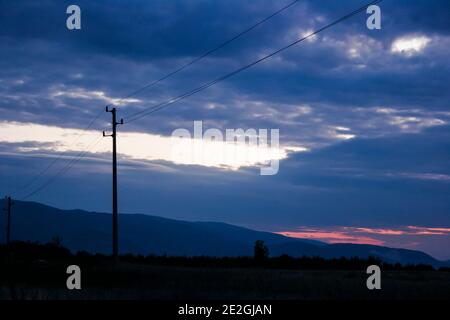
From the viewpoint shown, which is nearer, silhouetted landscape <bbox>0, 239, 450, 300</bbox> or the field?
the field

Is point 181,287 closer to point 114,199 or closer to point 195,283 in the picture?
point 195,283

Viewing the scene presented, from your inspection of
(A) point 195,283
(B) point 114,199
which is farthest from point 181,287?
(B) point 114,199

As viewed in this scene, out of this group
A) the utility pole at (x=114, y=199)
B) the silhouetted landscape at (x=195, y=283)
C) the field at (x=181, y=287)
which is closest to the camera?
the field at (x=181, y=287)

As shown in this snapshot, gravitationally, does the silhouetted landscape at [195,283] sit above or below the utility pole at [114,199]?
below

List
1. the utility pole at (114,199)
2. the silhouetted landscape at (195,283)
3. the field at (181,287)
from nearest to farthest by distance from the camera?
the field at (181,287), the silhouetted landscape at (195,283), the utility pole at (114,199)

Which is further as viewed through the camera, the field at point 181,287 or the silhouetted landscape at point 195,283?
the silhouetted landscape at point 195,283

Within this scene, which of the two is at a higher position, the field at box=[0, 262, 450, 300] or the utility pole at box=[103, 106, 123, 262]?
the utility pole at box=[103, 106, 123, 262]

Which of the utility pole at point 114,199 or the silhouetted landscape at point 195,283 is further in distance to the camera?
the utility pole at point 114,199

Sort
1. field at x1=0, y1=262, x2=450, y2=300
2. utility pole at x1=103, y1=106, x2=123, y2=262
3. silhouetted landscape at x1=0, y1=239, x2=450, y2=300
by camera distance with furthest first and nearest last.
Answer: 1. utility pole at x1=103, y1=106, x2=123, y2=262
2. silhouetted landscape at x1=0, y1=239, x2=450, y2=300
3. field at x1=0, y1=262, x2=450, y2=300

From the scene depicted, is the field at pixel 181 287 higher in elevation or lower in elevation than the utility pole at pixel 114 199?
lower

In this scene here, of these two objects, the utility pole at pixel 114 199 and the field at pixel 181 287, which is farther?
the utility pole at pixel 114 199

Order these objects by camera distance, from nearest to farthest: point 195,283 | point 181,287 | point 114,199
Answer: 1. point 181,287
2. point 195,283
3. point 114,199
